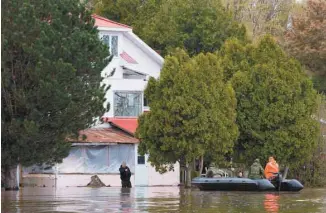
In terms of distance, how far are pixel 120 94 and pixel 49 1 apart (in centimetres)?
2417

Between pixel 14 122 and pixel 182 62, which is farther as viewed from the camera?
pixel 182 62

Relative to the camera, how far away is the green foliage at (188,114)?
145ft

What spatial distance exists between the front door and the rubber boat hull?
16983 millimetres

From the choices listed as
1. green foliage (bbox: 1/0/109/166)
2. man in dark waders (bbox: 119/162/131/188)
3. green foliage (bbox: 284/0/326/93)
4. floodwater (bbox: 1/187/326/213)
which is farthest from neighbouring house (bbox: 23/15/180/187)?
floodwater (bbox: 1/187/326/213)

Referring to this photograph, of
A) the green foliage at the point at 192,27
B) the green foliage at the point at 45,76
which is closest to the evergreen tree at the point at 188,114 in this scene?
the green foliage at the point at 45,76

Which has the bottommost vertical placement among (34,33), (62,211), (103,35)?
(62,211)

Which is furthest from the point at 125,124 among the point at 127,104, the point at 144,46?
the point at 144,46

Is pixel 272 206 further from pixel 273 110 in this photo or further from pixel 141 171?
pixel 141 171

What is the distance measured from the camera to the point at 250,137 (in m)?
47.5

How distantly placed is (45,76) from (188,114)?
14.6m

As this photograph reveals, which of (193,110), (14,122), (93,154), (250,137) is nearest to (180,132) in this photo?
(193,110)

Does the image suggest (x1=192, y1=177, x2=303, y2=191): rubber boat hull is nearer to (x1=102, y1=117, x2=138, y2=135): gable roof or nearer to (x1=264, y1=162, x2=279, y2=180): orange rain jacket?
(x1=264, y1=162, x2=279, y2=180): orange rain jacket

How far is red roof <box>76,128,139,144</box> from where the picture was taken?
52.3m

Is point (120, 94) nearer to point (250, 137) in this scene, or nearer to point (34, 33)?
point (250, 137)
